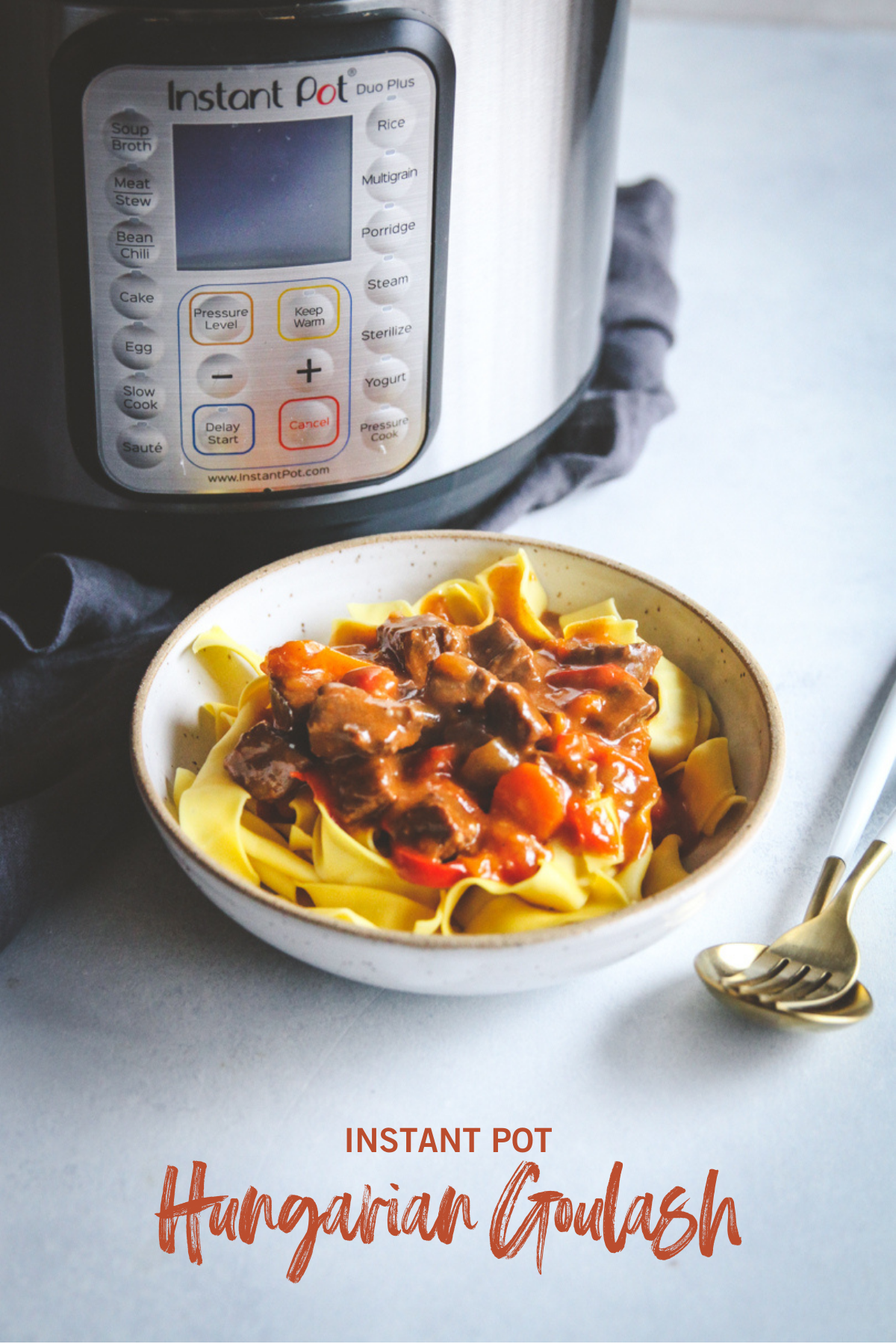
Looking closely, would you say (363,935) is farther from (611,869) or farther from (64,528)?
(64,528)

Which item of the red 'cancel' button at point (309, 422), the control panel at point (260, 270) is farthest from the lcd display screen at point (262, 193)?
the red 'cancel' button at point (309, 422)

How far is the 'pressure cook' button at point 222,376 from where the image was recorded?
0.97 metres

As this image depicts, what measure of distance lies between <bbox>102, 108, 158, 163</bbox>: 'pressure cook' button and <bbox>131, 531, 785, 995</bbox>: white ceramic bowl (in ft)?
1.02

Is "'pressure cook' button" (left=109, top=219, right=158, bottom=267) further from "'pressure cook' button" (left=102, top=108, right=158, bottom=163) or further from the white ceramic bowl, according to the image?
the white ceramic bowl

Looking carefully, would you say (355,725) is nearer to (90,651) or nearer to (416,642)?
(416,642)

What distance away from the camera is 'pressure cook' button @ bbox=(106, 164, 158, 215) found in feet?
2.91

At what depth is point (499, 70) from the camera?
37.4 inches

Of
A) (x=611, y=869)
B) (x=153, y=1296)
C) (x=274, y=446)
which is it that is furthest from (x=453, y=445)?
(x=153, y=1296)

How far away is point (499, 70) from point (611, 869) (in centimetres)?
59

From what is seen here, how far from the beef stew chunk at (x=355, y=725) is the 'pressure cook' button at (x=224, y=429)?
10.1 inches

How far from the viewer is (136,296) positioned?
3.07 ft

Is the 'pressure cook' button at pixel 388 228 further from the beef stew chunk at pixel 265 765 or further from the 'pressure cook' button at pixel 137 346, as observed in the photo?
the beef stew chunk at pixel 265 765

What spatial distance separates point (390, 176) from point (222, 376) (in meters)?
0.19

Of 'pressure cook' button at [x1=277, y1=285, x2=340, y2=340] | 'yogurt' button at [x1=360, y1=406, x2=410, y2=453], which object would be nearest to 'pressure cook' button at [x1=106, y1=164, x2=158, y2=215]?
'pressure cook' button at [x1=277, y1=285, x2=340, y2=340]
